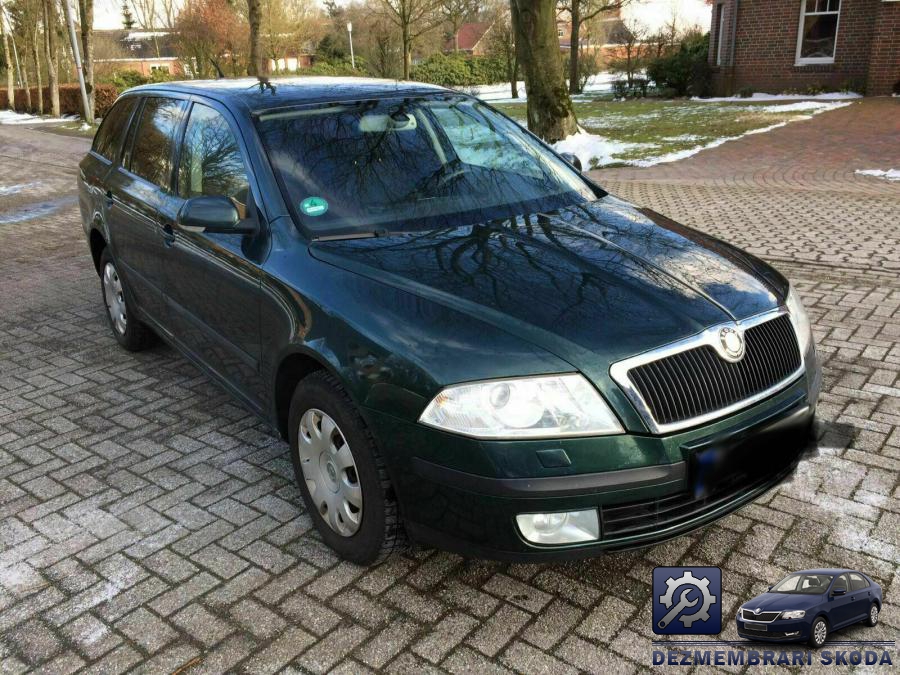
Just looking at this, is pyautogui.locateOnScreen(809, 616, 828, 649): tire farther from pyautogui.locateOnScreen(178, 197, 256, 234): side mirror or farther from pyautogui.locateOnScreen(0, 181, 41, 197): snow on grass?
pyautogui.locateOnScreen(0, 181, 41, 197): snow on grass

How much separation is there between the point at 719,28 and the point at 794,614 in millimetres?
26988

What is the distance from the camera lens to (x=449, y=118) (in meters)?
4.14

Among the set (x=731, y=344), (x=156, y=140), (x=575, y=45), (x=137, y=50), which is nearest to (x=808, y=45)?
(x=575, y=45)

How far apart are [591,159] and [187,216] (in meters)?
11.6

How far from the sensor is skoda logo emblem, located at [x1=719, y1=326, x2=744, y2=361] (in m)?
2.65

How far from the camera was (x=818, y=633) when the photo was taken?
2.55 meters

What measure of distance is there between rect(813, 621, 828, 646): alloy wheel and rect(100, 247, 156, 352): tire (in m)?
4.29

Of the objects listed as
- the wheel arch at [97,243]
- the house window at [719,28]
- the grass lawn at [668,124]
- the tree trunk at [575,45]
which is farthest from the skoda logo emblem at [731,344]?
the tree trunk at [575,45]

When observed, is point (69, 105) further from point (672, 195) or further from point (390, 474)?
point (390, 474)

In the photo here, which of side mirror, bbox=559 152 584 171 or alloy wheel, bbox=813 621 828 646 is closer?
alloy wheel, bbox=813 621 828 646

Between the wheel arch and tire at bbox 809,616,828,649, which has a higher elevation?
the wheel arch

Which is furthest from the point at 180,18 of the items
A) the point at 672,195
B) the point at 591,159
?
the point at 672,195

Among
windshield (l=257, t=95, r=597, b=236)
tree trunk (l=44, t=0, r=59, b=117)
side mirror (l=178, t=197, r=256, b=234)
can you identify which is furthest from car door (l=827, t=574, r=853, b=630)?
tree trunk (l=44, t=0, r=59, b=117)

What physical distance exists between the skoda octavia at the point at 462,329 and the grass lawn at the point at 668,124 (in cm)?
1020
